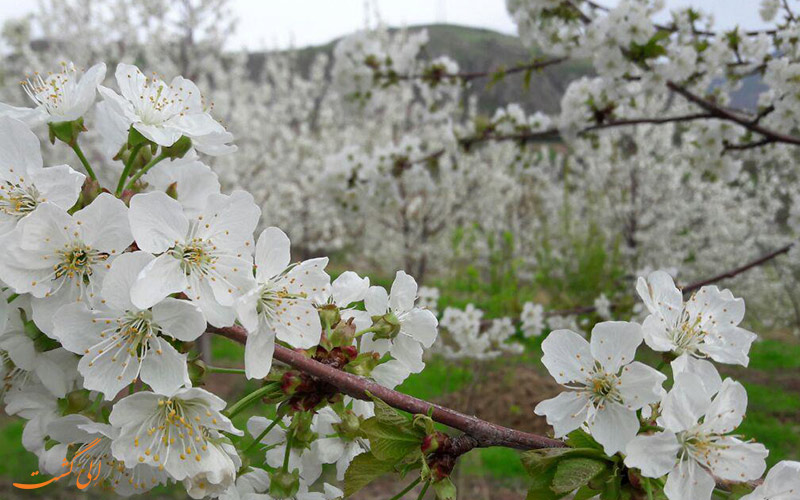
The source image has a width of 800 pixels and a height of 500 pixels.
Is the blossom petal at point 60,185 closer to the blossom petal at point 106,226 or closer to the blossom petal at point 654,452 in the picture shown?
the blossom petal at point 106,226

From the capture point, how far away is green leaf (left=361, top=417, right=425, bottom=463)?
3.45 ft

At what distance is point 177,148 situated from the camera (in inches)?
48.0

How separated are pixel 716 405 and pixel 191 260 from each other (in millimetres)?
994

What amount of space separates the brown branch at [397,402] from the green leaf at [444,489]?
93 mm

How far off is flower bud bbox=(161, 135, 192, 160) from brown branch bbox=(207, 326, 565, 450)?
401 millimetres

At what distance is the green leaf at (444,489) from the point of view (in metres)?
1.03

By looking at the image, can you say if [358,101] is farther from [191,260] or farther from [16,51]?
[16,51]

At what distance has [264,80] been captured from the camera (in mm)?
15266

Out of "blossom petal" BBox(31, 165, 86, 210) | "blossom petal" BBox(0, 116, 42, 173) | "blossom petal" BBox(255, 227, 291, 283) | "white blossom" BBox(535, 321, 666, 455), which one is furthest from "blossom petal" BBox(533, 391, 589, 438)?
"blossom petal" BBox(0, 116, 42, 173)

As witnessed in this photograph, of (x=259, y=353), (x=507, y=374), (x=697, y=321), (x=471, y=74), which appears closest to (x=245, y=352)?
(x=259, y=353)

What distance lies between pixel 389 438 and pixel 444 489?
13cm

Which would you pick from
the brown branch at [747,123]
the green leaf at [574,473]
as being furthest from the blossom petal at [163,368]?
the brown branch at [747,123]

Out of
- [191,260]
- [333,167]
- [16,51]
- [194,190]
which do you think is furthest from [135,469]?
[16,51]

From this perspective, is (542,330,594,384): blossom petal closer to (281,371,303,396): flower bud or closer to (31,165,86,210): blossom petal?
(281,371,303,396): flower bud
